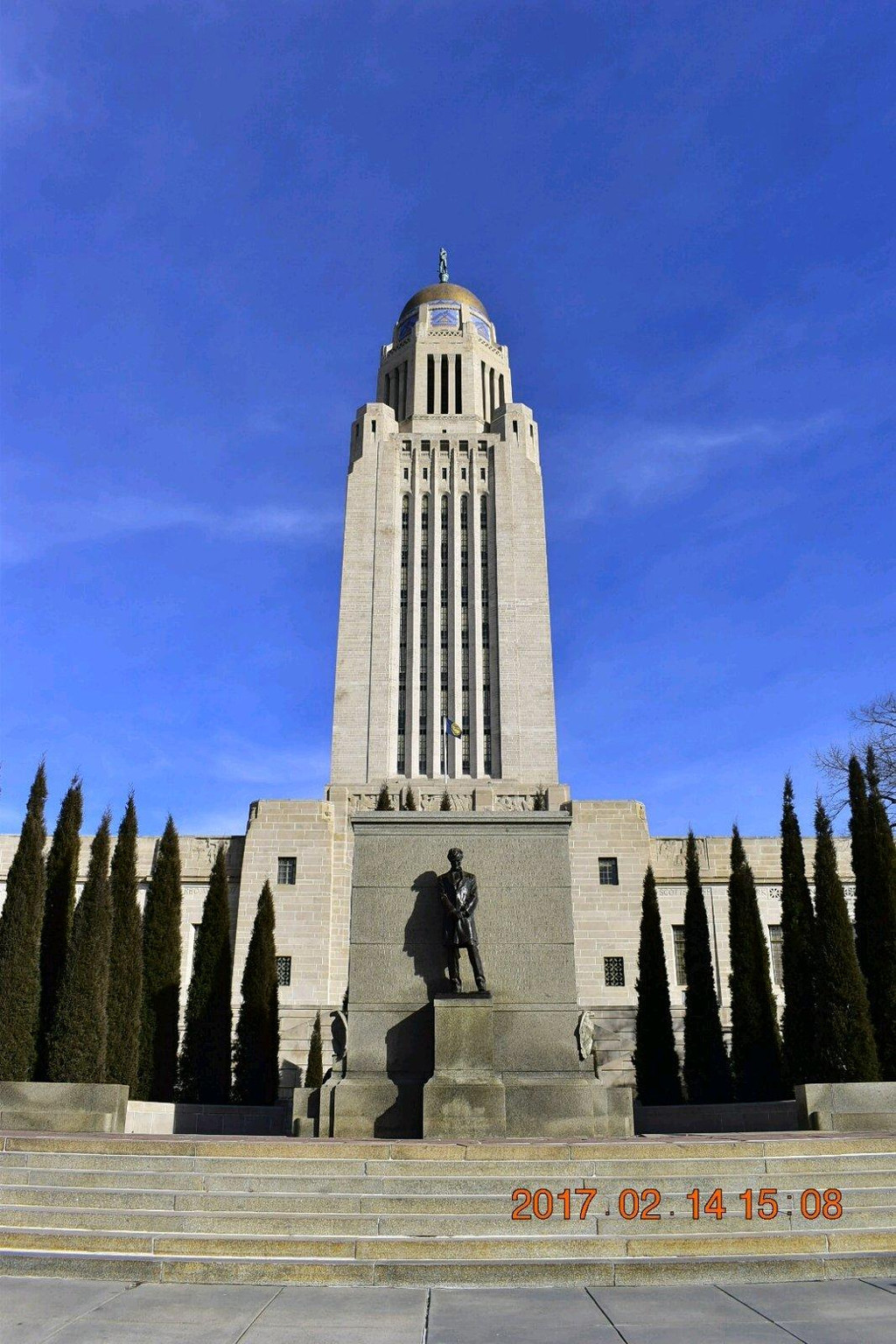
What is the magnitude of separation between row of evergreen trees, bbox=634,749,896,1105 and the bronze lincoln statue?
9.86 meters

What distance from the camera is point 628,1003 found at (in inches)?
1265

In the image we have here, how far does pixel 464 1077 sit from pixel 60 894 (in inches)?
517

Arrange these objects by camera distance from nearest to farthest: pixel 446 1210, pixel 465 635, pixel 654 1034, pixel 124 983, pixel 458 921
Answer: pixel 446 1210, pixel 458 921, pixel 124 983, pixel 654 1034, pixel 465 635

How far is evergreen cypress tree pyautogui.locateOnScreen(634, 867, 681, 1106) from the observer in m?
22.7

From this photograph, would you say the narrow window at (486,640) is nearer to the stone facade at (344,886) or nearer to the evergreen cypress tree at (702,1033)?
the stone facade at (344,886)

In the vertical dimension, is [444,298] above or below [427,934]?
above

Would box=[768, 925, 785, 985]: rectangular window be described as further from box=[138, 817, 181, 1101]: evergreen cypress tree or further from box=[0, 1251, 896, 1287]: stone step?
box=[0, 1251, 896, 1287]: stone step

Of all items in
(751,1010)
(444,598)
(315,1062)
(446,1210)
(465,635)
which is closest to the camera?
(446,1210)

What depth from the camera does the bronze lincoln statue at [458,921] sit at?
12.1m

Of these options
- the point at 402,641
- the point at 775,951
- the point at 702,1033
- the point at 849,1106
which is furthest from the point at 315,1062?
the point at 402,641

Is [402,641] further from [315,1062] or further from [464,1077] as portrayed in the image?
[464,1077]

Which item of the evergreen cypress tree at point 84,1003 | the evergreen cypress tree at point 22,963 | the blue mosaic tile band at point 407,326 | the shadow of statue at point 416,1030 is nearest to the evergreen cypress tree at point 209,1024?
the evergreen cypress tree at point 84,1003

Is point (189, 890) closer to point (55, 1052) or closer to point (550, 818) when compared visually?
point (55, 1052)

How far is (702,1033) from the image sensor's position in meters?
23.0
